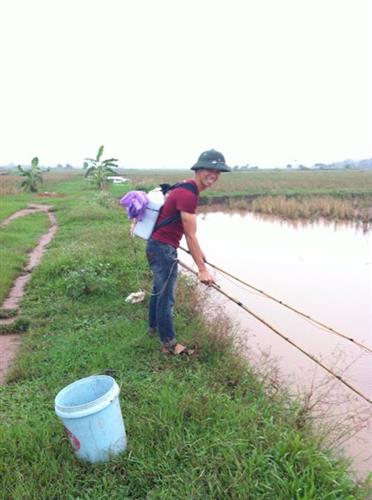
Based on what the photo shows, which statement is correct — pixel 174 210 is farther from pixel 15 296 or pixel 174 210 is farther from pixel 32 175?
pixel 32 175

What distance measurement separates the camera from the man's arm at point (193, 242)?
3168mm

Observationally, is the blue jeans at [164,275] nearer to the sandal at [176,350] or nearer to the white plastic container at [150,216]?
the white plastic container at [150,216]

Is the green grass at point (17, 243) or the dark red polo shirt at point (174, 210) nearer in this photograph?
the dark red polo shirt at point (174, 210)

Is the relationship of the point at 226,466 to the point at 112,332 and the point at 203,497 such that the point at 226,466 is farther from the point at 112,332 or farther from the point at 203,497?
the point at 112,332

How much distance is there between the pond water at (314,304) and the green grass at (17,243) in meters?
3.66

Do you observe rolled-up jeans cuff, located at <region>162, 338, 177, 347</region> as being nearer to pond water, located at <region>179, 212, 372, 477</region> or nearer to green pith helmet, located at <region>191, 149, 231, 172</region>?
pond water, located at <region>179, 212, 372, 477</region>

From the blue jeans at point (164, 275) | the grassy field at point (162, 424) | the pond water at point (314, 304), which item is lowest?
the pond water at point (314, 304)

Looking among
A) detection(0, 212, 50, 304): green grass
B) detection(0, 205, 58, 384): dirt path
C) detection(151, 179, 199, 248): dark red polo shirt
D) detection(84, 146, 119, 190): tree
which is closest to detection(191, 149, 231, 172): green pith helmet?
detection(151, 179, 199, 248): dark red polo shirt

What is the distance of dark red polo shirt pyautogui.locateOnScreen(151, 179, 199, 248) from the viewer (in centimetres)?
315

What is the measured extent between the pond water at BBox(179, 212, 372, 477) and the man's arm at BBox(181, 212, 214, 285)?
129 centimetres

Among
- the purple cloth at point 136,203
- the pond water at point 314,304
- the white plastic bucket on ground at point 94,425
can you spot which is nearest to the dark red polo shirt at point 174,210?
the purple cloth at point 136,203

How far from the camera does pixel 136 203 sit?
3426mm

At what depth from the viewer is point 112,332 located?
424 centimetres

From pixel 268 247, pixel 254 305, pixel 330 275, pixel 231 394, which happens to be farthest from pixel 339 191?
pixel 231 394
